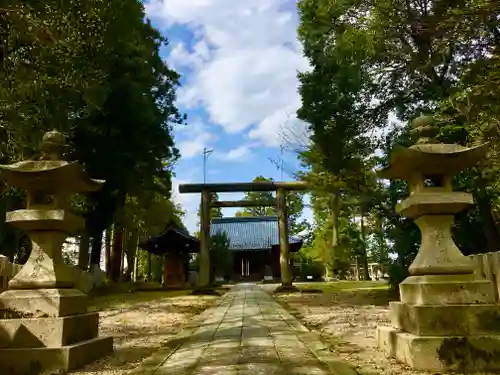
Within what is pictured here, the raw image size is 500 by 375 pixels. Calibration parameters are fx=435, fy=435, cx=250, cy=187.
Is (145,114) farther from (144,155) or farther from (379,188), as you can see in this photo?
(379,188)

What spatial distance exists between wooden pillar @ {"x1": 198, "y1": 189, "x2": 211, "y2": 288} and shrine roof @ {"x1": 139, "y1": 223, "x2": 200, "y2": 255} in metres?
5.66

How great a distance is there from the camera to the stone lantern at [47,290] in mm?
4281

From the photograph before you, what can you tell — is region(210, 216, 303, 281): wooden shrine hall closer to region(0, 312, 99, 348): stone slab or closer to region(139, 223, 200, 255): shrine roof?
region(139, 223, 200, 255): shrine roof

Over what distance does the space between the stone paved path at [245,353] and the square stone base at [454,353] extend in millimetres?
628

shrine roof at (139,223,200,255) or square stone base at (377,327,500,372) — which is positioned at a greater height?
shrine roof at (139,223,200,255)

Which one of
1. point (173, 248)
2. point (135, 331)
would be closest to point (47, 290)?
point (135, 331)

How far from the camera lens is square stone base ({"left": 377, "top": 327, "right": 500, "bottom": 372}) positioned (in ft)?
12.5

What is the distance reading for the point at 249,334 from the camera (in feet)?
20.1

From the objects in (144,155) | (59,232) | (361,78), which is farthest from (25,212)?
(144,155)

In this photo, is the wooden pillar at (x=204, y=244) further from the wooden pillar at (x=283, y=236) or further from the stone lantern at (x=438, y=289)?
the stone lantern at (x=438, y=289)

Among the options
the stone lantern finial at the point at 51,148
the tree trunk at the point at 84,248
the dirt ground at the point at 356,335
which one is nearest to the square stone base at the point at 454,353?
the dirt ground at the point at 356,335

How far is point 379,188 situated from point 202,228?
7.75 meters

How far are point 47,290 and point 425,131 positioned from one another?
4383 mm

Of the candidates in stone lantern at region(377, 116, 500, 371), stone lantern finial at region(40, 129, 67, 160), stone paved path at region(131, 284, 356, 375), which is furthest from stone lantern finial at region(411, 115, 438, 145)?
stone lantern finial at region(40, 129, 67, 160)
